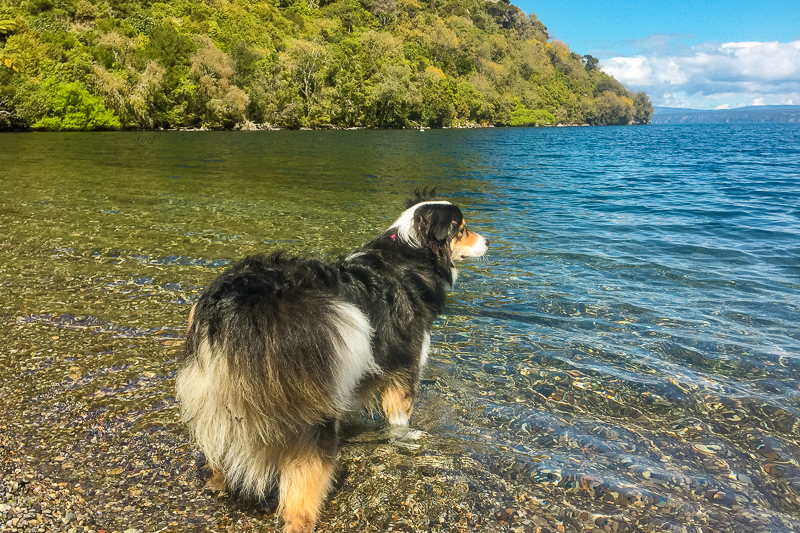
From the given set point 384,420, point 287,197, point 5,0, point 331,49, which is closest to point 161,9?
point 5,0

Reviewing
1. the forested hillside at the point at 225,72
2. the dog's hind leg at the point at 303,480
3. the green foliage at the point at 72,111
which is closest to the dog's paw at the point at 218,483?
the dog's hind leg at the point at 303,480

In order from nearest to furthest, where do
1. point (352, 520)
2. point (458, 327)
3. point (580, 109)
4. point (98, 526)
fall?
point (98, 526) → point (352, 520) → point (458, 327) → point (580, 109)

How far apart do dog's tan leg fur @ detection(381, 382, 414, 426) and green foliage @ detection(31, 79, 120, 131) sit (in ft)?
201

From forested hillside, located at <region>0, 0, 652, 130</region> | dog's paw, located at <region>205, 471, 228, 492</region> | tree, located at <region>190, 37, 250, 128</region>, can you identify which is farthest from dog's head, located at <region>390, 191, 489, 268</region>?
tree, located at <region>190, 37, 250, 128</region>

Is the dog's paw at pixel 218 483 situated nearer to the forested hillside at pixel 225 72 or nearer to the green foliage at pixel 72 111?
the forested hillside at pixel 225 72

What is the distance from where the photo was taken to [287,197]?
16.7 metres

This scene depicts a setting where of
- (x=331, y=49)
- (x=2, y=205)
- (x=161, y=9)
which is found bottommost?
(x=2, y=205)

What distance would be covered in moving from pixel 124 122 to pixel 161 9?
52768mm

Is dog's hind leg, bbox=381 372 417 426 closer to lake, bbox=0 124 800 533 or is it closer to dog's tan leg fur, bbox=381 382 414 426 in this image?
dog's tan leg fur, bbox=381 382 414 426

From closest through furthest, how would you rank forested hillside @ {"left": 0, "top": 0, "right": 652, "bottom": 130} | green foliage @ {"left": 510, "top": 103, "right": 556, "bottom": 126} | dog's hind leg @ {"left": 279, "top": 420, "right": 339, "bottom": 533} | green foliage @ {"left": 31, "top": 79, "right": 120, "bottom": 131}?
dog's hind leg @ {"left": 279, "top": 420, "right": 339, "bottom": 533} → green foliage @ {"left": 31, "top": 79, "right": 120, "bottom": 131} → forested hillside @ {"left": 0, "top": 0, "right": 652, "bottom": 130} → green foliage @ {"left": 510, "top": 103, "right": 556, "bottom": 126}

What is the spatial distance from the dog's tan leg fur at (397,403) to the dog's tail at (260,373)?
3.78ft

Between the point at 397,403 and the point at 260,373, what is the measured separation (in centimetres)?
182

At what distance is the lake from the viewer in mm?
3496

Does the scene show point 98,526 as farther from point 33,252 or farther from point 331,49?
point 331,49
